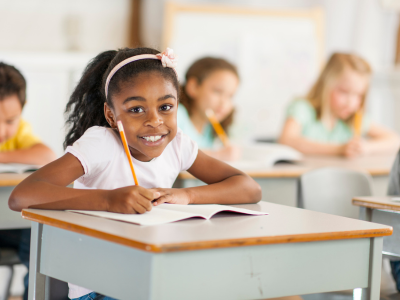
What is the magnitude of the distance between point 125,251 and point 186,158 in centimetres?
54

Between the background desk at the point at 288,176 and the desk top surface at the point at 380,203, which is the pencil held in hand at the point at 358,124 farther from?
the desk top surface at the point at 380,203

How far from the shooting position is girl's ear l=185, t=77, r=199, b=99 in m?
2.77

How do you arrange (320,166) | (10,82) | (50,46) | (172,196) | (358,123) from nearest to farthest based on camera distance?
(172,196)
(10,82)
(320,166)
(358,123)
(50,46)

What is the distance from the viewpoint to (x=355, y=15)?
13.4 feet

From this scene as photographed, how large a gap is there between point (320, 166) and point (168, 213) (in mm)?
1417

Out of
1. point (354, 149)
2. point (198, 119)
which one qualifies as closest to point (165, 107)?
point (198, 119)

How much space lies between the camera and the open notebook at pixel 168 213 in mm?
988

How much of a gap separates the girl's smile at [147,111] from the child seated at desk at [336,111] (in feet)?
5.48

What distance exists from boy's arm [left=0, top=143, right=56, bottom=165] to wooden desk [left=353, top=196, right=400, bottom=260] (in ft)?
3.61

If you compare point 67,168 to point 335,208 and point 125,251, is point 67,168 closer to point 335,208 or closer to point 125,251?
point 125,251

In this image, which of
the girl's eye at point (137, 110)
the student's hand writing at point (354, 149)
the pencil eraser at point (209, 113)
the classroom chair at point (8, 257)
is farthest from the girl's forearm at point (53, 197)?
the student's hand writing at point (354, 149)

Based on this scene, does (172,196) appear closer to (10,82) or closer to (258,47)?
(10,82)

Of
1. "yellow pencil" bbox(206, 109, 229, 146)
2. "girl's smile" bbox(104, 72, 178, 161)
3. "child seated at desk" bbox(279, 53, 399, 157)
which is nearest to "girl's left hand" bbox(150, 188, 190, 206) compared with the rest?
"girl's smile" bbox(104, 72, 178, 161)

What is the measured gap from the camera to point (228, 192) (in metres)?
1.30
